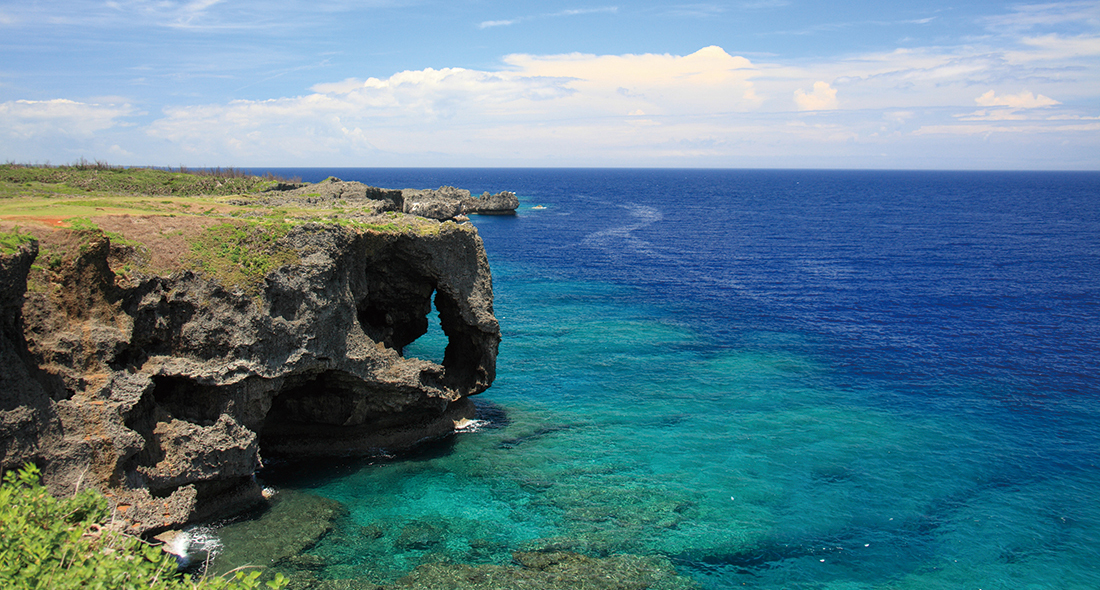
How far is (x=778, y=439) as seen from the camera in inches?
1378

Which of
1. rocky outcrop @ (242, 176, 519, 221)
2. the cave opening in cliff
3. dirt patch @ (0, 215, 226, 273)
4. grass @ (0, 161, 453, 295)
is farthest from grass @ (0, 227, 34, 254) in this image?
the cave opening in cliff

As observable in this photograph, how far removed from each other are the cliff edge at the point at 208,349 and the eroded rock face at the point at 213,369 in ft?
0.18

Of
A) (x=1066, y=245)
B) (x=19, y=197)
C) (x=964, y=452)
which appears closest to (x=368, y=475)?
(x=19, y=197)

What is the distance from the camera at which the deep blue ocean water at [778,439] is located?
82.2 ft

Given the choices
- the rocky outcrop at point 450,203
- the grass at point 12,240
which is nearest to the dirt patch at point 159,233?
the grass at point 12,240

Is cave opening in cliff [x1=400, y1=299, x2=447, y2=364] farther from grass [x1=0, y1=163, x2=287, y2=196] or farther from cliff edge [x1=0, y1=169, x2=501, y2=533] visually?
grass [x1=0, y1=163, x2=287, y2=196]

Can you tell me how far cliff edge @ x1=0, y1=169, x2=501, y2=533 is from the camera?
2069 cm

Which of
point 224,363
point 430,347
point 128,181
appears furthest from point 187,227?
point 128,181

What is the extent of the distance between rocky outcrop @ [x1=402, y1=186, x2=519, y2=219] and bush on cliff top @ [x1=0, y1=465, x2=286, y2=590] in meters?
73.1

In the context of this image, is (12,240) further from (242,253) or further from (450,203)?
(450,203)

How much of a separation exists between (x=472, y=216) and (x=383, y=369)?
4595 inches

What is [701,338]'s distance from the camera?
5288 cm

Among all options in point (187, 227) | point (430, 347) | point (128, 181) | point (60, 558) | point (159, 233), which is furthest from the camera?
point (430, 347)

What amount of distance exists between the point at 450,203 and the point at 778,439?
92648mm
